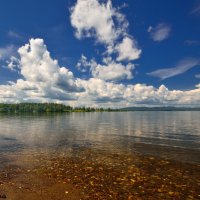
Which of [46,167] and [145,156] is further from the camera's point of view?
[145,156]

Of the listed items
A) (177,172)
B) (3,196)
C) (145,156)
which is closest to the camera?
(3,196)

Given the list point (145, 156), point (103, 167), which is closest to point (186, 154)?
point (145, 156)

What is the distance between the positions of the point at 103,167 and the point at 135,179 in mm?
4196

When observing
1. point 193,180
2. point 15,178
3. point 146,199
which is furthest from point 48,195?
point 193,180

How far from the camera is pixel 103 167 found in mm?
19547

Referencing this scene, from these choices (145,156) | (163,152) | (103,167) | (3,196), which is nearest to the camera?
(3,196)

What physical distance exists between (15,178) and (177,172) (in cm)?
1381

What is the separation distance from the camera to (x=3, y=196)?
12586mm

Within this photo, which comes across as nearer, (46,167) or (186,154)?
(46,167)

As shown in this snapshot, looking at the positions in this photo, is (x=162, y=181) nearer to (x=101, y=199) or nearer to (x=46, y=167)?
(x=101, y=199)

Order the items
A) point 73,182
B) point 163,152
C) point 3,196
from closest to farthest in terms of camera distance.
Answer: point 3,196, point 73,182, point 163,152

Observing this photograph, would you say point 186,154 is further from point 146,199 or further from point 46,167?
point 46,167

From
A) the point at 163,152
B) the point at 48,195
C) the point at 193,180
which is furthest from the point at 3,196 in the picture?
the point at 163,152

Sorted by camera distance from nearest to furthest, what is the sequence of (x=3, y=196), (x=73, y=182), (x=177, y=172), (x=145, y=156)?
(x=3, y=196) → (x=73, y=182) → (x=177, y=172) → (x=145, y=156)
